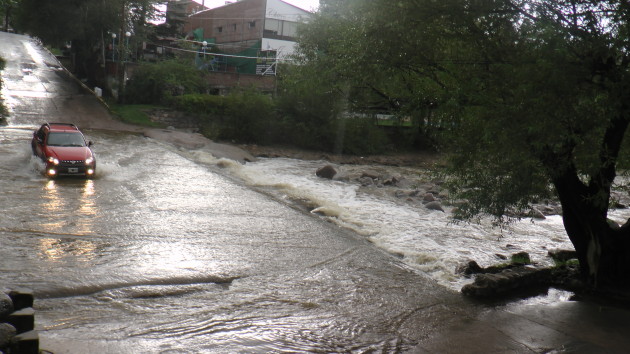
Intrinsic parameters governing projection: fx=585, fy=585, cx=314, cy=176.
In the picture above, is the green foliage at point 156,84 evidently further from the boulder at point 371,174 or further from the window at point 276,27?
the boulder at point 371,174

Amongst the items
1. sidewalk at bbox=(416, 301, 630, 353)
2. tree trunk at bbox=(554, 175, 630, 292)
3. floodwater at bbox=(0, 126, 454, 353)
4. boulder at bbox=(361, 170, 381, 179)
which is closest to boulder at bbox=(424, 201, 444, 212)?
floodwater at bbox=(0, 126, 454, 353)

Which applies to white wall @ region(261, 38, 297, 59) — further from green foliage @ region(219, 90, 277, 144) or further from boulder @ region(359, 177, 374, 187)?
boulder @ region(359, 177, 374, 187)

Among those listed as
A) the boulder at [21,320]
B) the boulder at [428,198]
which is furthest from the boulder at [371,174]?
the boulder at [21,320]

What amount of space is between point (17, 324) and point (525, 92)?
8177mm

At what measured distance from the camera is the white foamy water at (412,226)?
15.4 m

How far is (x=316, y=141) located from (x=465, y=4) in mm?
26465

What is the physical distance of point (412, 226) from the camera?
62.3ft

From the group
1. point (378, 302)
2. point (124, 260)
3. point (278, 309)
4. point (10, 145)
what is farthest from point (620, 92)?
point (10, 145)

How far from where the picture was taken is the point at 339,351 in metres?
8.58

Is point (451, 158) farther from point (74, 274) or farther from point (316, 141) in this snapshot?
point (316, 141)

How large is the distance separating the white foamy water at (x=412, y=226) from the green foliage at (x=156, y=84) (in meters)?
13.9

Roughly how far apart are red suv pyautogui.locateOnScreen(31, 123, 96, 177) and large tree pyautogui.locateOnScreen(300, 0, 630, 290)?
10957mm

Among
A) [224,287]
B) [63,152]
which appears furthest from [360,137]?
[224,287]

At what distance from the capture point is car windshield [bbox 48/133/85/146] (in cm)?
2094
